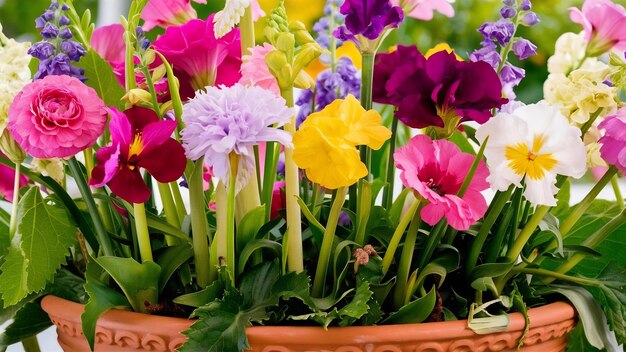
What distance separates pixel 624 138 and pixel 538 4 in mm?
1139

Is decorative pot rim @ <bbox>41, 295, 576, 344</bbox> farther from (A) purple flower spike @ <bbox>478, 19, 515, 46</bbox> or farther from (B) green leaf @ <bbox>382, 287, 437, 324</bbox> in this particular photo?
(A) purple flower spike @ <bbox>478, 19, 515, 46</bbox>

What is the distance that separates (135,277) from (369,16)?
7.9 inches

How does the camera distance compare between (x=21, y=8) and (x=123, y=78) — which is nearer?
(x=123, y=78)

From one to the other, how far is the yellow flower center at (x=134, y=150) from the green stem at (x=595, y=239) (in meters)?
0.28

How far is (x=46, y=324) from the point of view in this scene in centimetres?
58

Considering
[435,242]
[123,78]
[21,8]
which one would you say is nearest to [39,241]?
[123,78]

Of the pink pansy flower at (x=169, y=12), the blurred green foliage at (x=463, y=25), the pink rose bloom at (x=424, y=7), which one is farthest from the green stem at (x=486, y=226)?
the blurred green foliage at (x=463, y=25)

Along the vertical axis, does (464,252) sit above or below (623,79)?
below

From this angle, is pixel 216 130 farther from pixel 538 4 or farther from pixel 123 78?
pixel 538 4

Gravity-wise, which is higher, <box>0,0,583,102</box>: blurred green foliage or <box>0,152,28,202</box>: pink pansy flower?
<box>0,152,28,202</box>: pink pansy flower

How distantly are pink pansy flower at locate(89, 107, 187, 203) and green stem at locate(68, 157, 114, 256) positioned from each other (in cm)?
7

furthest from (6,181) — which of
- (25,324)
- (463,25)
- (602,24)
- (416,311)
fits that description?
(463,25)

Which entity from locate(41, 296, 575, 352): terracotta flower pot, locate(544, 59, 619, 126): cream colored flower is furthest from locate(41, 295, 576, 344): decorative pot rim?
locate(544, 59, 619, 126): cream colored flower

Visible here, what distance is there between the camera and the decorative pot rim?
1.46 feet
